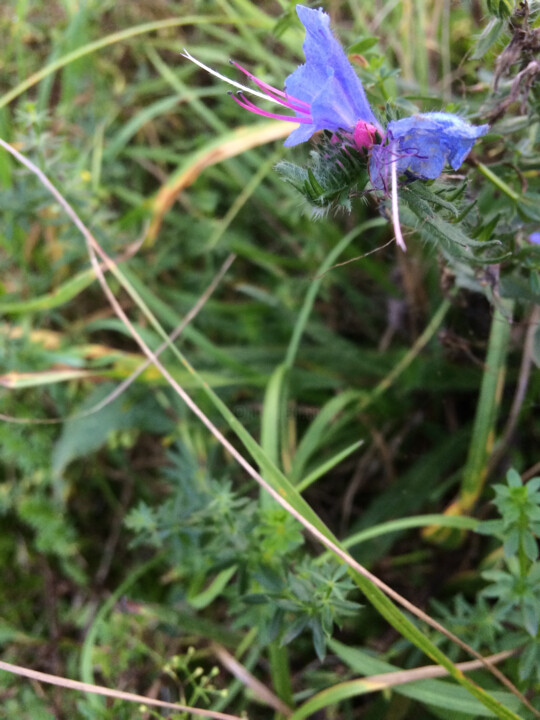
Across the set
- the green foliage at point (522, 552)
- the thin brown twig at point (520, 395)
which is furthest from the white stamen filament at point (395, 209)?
the thin brown twig at point (520, 395)

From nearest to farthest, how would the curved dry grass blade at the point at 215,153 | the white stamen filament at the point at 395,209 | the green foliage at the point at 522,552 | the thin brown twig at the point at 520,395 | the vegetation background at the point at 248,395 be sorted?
the white stamen filament at the point at 395,209, the green foliage at the point at 522,552, the vegetation background at the point at 248,395, the thin brown twig at the point at 520,395, the curved dry grass blade at the point at 215,153

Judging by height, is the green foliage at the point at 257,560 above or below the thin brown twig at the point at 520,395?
above

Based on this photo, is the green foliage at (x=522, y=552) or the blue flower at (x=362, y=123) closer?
the blue flower at (x=362, y=123)

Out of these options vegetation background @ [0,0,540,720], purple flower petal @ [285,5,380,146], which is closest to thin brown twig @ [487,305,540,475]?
vegetation background @ [0,0,540,720]

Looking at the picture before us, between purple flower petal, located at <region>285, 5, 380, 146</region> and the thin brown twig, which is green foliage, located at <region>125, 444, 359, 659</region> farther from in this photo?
purple flower petal, located at <region>285, 5, 380, 146</region>

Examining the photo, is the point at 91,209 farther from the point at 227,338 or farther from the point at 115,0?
the point at 115,0

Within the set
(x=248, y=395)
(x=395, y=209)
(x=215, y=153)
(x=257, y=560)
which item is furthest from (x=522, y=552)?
(x=215, y=153)

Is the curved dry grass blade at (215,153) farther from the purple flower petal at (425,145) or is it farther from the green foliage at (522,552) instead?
the green foliage at (522,552)

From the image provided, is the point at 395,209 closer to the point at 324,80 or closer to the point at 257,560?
the point at 324,80
